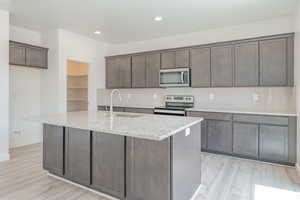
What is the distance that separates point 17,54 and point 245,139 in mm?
4754

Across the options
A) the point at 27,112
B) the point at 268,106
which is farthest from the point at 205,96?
the point at 27,112

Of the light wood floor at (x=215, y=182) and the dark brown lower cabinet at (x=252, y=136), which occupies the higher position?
the dark brown lower cabinet at (x=252, y=136)

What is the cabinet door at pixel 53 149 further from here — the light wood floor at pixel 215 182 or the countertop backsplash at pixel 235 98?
the countertop backsplash at pixel 235 98

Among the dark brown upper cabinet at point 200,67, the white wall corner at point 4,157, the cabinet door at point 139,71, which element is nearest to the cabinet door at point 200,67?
the dark brown upper cabinet at point 200,67

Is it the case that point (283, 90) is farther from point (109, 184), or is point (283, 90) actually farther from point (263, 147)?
point (109, 184)

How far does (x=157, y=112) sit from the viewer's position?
4480 millimetres

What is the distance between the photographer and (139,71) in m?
4.94

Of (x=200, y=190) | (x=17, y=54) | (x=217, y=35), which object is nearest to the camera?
(x=200, y=190)

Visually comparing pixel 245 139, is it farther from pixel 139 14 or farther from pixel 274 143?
pixel 139 14

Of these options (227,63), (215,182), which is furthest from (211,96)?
(215,182)

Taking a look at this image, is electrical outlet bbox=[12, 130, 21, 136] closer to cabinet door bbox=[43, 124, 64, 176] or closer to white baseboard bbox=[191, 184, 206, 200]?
cabinet door bbox=[43, 124, 64, 176]

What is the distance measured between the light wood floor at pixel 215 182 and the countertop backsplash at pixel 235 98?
1153 millimetres

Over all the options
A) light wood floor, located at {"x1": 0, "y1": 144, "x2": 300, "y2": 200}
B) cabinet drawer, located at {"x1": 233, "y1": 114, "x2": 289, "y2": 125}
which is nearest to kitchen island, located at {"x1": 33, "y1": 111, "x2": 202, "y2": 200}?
light wood floor, located at {"x1": 0, "y1": 144, "x2": 300, "y2": 200}

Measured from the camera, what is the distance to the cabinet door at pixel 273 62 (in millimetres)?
3383
